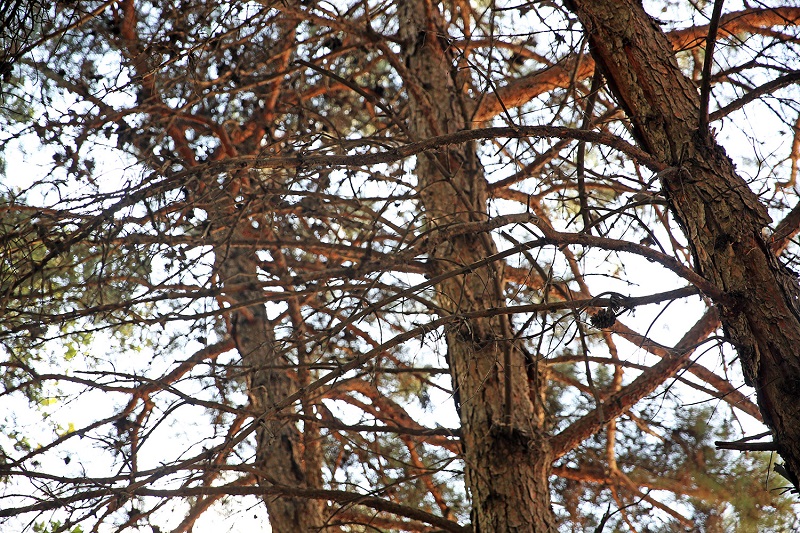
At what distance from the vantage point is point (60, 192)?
3.30m

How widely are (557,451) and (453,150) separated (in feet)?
6.10

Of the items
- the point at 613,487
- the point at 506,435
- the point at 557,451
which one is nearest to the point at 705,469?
the point at 613,487

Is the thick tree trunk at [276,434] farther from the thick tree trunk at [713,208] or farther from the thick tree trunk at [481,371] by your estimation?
the thick tree trunk at [713,208]

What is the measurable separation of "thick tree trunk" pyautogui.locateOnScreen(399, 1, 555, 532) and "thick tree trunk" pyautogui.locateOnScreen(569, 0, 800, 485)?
2.52ft

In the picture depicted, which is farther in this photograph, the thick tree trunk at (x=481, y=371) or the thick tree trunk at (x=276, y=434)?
the thick tree trunk at (x=276, y=434)

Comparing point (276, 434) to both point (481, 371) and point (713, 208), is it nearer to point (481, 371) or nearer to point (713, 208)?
point (481, 371)

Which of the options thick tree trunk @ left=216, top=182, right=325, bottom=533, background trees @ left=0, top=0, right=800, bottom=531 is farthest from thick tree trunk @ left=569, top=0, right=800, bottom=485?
thick tree trunk @ left=216, top=182, right=325, bottom=533

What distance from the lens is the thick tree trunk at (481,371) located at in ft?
11.5

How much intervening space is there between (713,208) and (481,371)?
173 centimetres

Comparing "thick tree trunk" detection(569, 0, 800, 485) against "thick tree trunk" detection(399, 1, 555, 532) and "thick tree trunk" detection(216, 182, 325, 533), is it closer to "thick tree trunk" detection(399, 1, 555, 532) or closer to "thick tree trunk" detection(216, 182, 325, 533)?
"thick tree trunk" detection(399, 1, 555, 532)

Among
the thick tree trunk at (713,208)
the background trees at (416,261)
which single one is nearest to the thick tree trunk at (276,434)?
the background trees at (416,261)

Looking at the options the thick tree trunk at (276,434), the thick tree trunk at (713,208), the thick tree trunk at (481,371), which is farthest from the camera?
the thick tree trunk at (276,434)

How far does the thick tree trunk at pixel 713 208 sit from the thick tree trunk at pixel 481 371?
2.52 ft

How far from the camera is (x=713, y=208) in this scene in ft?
8.26
